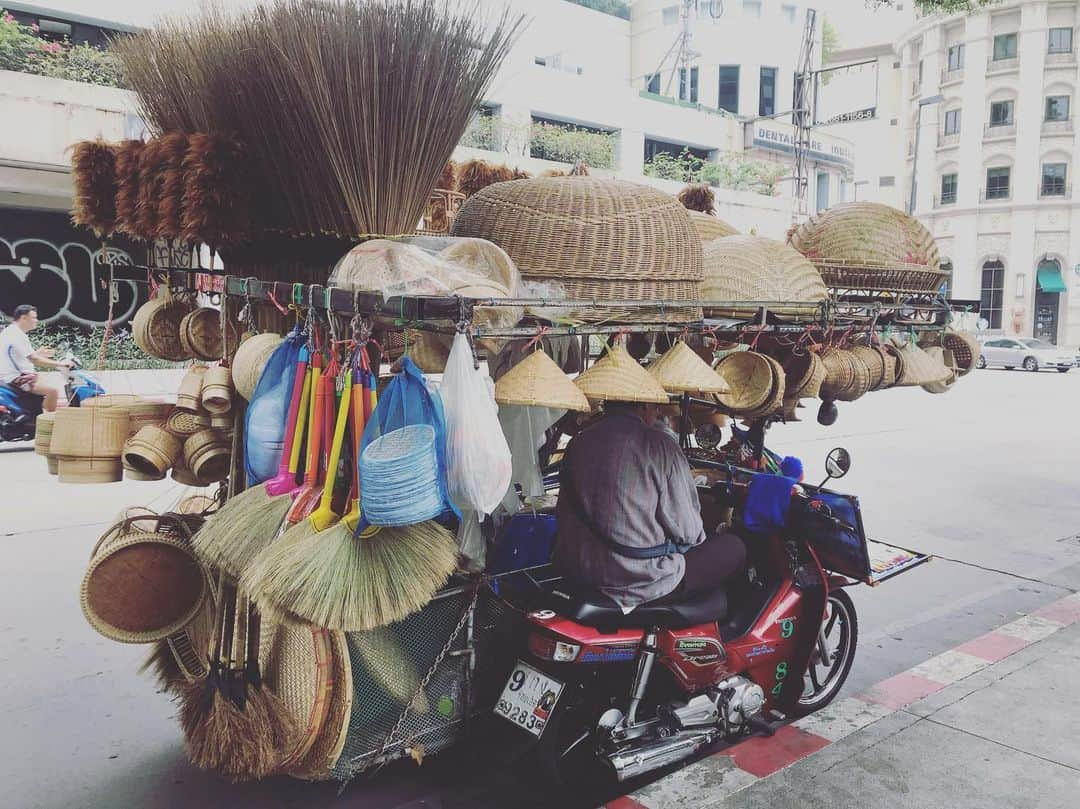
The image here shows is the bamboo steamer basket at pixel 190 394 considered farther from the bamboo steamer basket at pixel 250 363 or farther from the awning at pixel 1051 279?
the awning at pixel 1051 279

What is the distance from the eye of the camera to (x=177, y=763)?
314 centimetres

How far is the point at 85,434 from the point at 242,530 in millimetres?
702

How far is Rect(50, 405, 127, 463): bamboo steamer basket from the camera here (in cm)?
271

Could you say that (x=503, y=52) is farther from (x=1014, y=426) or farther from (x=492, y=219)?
(x=1014, y=426)

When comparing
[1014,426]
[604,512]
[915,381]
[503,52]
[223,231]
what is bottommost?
[1014,426]

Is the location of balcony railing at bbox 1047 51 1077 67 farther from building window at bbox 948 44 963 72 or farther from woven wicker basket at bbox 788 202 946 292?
woven wicker basket at bbox 788 202 946 292

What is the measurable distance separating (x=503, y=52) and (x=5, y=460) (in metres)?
7.71

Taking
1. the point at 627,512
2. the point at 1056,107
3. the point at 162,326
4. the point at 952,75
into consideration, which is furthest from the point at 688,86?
the point at 627,512

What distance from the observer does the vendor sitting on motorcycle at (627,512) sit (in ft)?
9.37

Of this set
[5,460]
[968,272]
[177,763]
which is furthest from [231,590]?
[968,272]

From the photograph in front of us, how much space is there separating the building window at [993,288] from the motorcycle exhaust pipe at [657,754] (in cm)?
3415

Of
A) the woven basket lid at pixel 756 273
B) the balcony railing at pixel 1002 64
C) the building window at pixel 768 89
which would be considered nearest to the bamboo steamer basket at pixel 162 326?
the woven basket lid at pixel 756 273

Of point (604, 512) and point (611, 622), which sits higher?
point (604, 512)

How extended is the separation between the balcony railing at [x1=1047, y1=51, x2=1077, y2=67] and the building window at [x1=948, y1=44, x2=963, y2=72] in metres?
3.05
